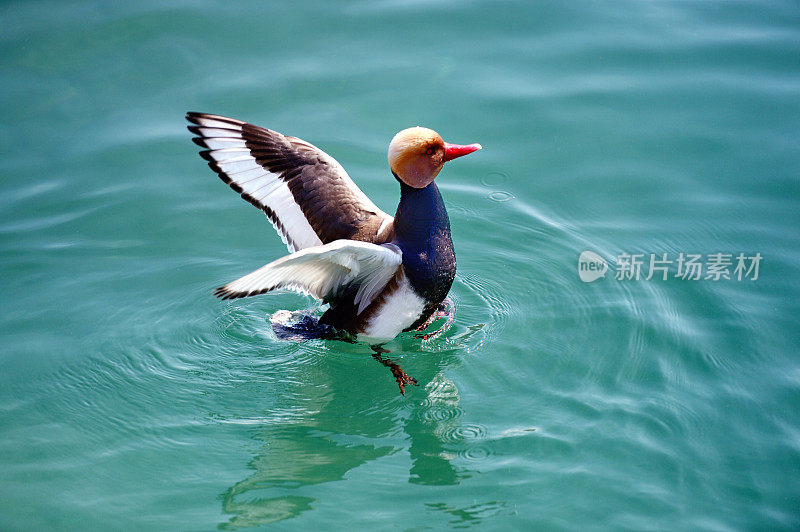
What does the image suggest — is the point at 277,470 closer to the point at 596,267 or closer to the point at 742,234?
the point at 596,267

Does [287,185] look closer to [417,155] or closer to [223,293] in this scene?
[417,155]

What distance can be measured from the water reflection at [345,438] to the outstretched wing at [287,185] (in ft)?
2.92

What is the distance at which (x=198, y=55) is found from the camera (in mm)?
7977

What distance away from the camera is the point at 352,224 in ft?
16.7

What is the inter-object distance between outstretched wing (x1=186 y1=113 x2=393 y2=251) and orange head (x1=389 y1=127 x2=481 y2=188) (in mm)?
449

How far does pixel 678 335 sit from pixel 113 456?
3.51 metres

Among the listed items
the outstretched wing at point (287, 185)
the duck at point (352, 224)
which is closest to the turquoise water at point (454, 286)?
the duck at point (352, 224)

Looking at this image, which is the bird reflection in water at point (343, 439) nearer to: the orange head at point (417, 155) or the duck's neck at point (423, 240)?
the duck's neck at point (423, 240)

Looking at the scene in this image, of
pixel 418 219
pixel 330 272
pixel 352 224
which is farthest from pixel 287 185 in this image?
pixel 418 219

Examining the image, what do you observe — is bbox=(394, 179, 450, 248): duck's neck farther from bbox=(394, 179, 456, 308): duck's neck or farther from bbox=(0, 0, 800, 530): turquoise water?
bbox=(0, 0, 800, 530): turquoise water

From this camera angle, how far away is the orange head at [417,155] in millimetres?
4629

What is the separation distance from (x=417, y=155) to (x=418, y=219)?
0.38 m

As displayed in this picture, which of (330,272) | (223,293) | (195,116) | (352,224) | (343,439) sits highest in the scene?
(195,116)

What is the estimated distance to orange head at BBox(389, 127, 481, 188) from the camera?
15.2 ft
